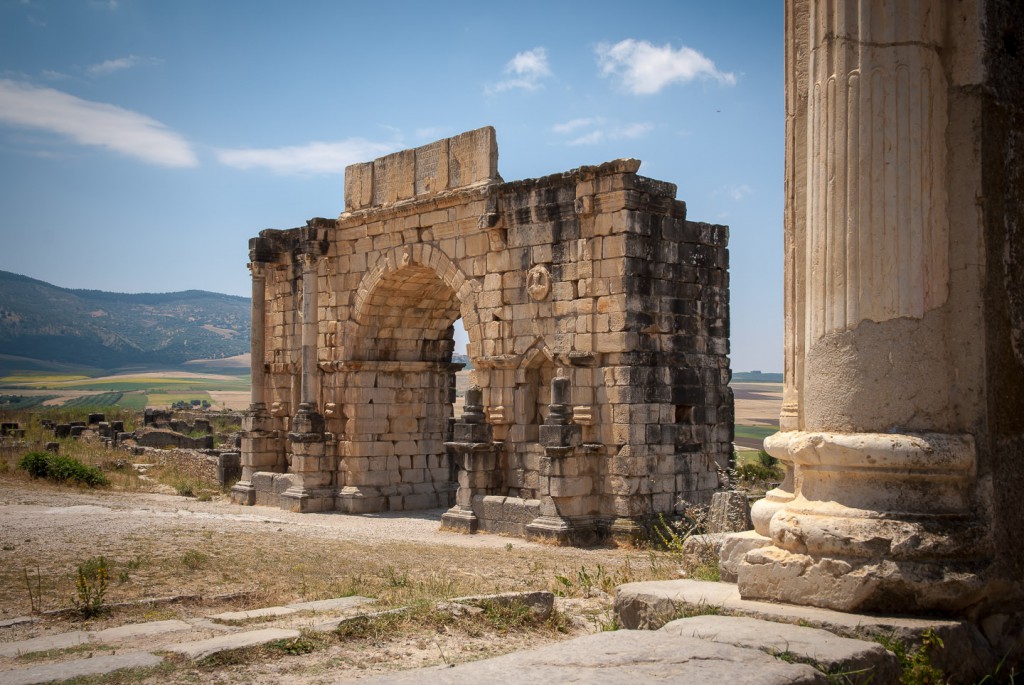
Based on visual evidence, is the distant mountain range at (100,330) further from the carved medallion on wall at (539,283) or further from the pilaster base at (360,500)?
the carved medallion on wall at (539,283)

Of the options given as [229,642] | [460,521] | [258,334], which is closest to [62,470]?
[258,334]

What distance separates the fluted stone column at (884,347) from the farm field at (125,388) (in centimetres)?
7621

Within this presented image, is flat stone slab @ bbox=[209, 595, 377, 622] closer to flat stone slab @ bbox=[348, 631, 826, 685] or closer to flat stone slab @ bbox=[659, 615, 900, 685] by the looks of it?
flat stone slab @ bbox=[348, 631, 826, 685]

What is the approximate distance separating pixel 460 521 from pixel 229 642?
29.8 ft

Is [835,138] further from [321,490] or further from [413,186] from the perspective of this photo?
[321,490]

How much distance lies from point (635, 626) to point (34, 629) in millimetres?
4423

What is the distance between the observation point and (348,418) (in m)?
18.0

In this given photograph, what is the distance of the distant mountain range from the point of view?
5610 inches

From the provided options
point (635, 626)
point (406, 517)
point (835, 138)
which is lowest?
point (406, 517)

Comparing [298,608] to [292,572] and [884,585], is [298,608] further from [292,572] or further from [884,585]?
[884,585]

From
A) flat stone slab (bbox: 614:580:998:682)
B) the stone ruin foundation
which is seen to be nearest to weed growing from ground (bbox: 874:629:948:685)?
flat stone slab (bbox: 614:580:998:682)

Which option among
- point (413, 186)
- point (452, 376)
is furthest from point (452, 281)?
point (452, 376)

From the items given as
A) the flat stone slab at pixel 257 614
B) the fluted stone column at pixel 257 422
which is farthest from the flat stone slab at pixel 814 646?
the fluted stone column at pixel 257 422

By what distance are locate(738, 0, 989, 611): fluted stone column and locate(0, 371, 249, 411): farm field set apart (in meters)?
76.2
